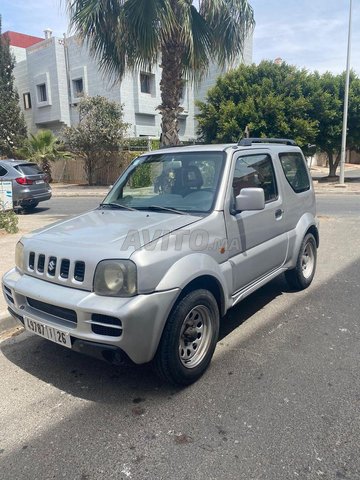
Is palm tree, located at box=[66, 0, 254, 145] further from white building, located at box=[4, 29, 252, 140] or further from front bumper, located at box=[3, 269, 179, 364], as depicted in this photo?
white building, located at box=[4, 29, 252, 140]

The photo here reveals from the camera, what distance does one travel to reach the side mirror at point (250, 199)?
3.32 meters

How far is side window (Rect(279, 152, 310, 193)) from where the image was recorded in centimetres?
467

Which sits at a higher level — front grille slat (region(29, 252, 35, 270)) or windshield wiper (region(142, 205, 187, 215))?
windshield wiper (region(142, 205, 187, 215))

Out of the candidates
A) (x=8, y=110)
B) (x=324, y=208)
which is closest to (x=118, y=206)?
(x=324, y=208)

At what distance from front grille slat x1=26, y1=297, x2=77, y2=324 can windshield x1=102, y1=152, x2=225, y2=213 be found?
1.24 meters

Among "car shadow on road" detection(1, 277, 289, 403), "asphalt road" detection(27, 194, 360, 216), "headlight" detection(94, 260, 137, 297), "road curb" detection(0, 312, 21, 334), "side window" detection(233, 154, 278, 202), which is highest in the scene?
"side window" detection(233, 154, 278, 202)

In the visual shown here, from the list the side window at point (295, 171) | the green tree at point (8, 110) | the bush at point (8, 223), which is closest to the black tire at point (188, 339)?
the side window at point (295, 171)

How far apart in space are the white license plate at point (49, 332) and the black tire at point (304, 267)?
10.1 ft

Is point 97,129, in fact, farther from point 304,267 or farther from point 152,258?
point 152,258

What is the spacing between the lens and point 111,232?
3.05 m

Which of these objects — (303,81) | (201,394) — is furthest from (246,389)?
(303,81)

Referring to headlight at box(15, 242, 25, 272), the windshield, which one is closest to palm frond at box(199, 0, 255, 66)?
the windshield

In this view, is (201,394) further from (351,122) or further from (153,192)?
(351,122)

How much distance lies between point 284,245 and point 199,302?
1778mm
